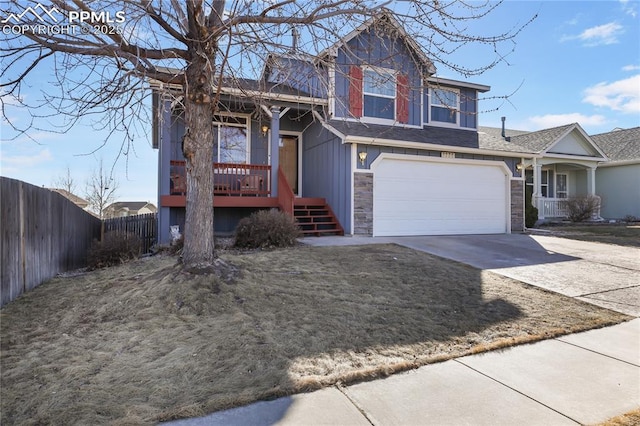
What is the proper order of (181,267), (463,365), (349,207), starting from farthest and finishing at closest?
(349,207) < (181,267) < (463,365)

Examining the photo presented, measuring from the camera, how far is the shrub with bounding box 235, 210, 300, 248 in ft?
27.7

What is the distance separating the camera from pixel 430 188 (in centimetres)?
1165

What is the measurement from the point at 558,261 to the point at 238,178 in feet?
27.9

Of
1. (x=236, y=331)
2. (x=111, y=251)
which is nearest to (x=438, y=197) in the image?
(x=111, y=251)

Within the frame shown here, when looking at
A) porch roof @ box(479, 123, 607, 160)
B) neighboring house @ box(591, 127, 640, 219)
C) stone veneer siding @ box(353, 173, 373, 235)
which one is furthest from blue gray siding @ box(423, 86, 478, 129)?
neighboring house @ box(591, 127, 640, 219)

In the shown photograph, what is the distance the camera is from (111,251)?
770cm

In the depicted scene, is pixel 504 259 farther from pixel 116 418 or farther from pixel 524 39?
pixel 116 418

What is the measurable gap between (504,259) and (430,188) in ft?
14.0

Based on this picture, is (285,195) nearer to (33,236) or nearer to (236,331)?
(33,236)

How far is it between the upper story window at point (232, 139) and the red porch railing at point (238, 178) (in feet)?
3.20

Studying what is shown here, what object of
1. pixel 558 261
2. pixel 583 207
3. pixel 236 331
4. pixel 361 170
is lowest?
pixel 236 331

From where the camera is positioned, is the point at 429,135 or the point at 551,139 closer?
the point at 429,135

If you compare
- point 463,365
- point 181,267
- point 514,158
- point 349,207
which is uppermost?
point 514,158

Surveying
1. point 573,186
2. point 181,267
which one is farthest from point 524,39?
point 573,186
